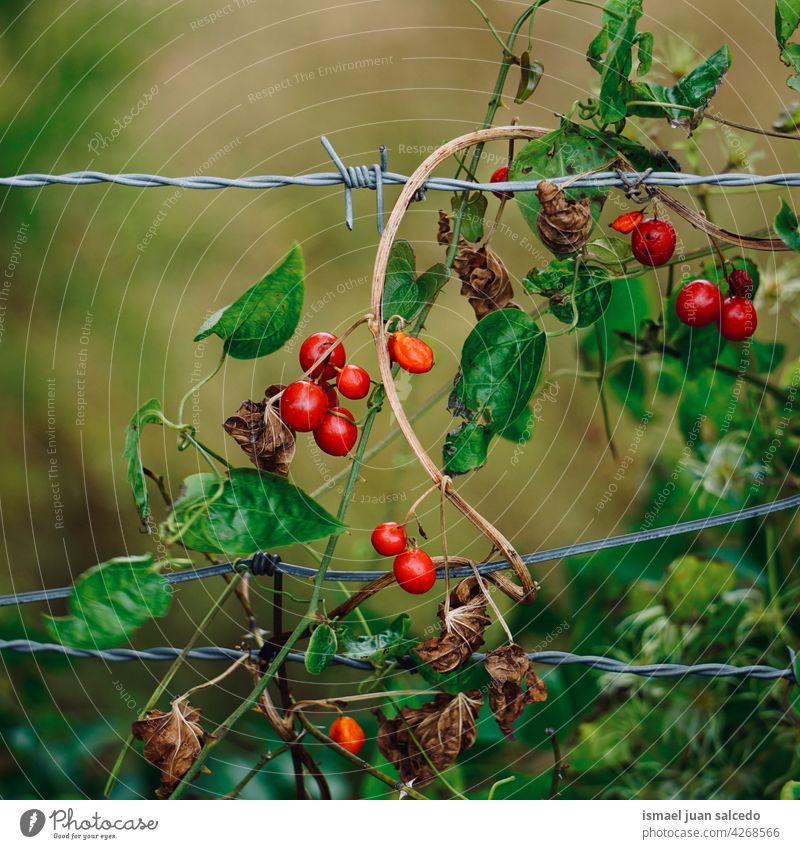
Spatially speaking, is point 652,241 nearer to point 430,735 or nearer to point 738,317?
point 738,317

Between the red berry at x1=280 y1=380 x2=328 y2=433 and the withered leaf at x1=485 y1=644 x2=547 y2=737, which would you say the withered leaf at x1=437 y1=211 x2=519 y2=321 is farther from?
the withered leaf at x1=485 y1=644 x2=547 y2=737

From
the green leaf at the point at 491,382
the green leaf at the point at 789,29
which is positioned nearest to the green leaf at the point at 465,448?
the green leaf at the point at 491,382

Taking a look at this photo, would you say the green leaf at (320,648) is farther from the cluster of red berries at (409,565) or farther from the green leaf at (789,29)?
the green leaf at (789,29)

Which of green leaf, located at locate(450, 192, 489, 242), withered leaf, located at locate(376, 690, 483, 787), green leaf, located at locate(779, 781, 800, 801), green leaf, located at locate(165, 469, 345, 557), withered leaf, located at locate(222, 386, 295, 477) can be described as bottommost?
green leaf, located at locate(779, 781, 800, 801)

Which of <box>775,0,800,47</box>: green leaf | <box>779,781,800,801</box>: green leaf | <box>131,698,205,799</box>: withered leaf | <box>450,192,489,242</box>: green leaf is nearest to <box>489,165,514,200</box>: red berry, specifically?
<box>450,192,489,242</box>: green leaf

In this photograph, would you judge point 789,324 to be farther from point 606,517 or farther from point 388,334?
point 388,334

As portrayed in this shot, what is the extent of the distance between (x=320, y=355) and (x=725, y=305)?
1.06ft

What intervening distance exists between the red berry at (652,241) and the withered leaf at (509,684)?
297 mm

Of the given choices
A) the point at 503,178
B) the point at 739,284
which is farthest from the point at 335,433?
the point at 739,284

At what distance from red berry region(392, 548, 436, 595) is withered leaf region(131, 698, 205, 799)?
0.18 m

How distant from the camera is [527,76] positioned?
0.66m

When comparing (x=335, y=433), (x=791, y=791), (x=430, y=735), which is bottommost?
(x=791, y=791)

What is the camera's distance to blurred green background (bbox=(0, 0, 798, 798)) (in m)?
0.77
